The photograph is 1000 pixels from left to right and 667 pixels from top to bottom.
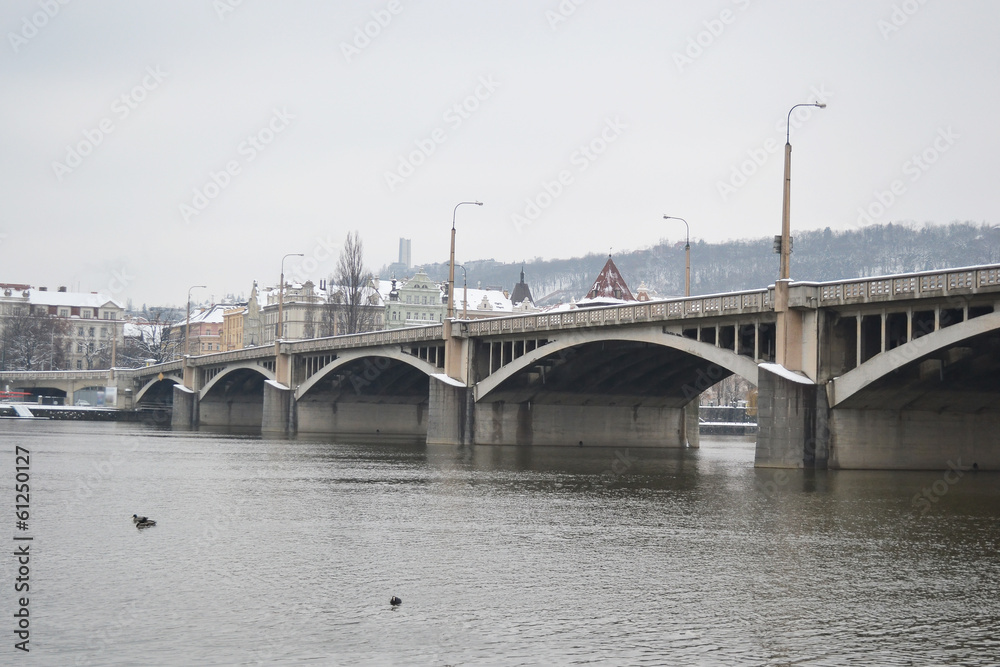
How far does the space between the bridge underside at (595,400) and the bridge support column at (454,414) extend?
0.51 metres

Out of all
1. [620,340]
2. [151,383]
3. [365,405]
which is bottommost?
[365,405]

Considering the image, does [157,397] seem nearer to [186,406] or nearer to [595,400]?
[186,406]

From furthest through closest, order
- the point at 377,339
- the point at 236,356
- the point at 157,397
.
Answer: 1. the point at 157,397
2. the point at 236,356
3. the point at 377,339

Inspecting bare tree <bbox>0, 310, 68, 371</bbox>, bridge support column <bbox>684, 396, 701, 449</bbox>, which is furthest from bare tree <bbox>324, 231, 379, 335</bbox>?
bare tree <bbox>0, 310, 68, 371</bbox>

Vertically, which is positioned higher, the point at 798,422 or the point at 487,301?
the point at 487,301

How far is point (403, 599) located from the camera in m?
17.6

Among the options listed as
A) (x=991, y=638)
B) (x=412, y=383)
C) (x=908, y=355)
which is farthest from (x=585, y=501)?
(x=412, y=383)

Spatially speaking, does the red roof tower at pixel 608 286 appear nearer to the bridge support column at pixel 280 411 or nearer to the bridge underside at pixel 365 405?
the bridge underside at pixel 365 405

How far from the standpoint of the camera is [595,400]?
7300 cm

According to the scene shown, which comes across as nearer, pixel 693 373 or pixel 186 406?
pixel 693 373

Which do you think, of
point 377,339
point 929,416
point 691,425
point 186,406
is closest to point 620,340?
point 929,416

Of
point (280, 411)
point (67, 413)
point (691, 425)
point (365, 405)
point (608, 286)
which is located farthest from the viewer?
point (67, 413)

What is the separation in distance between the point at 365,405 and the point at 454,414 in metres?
27.7

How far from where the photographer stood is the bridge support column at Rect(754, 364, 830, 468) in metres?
44.2
